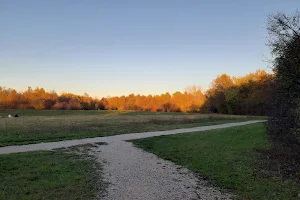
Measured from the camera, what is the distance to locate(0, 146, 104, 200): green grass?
6602 mm

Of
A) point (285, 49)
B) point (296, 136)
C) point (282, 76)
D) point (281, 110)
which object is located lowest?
point (296, 136)

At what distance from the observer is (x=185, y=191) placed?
7137mm

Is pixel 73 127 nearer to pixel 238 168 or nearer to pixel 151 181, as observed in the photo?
pixel 151 181

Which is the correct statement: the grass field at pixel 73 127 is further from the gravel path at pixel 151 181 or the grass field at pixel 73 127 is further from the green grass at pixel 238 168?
the gravel path at pixel 151 181

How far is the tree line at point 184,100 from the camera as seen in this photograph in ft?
232

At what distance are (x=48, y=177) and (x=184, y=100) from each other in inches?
3735

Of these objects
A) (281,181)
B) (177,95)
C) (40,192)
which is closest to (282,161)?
(281,181)

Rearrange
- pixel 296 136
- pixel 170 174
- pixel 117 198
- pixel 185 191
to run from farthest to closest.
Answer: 1. pixel 170 174
2. pixel 296 136
3. pixel 185 191
4. pixel 117 198

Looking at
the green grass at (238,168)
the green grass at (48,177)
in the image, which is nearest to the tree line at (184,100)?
the green grass at (238,168)

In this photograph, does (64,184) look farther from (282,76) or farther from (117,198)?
(282,76)

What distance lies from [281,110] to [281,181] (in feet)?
8.89

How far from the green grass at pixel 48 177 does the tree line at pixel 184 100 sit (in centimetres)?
3978

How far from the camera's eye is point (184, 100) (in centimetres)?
10169

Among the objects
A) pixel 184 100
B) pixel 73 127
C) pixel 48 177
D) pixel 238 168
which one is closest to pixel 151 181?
pixel 48 177
